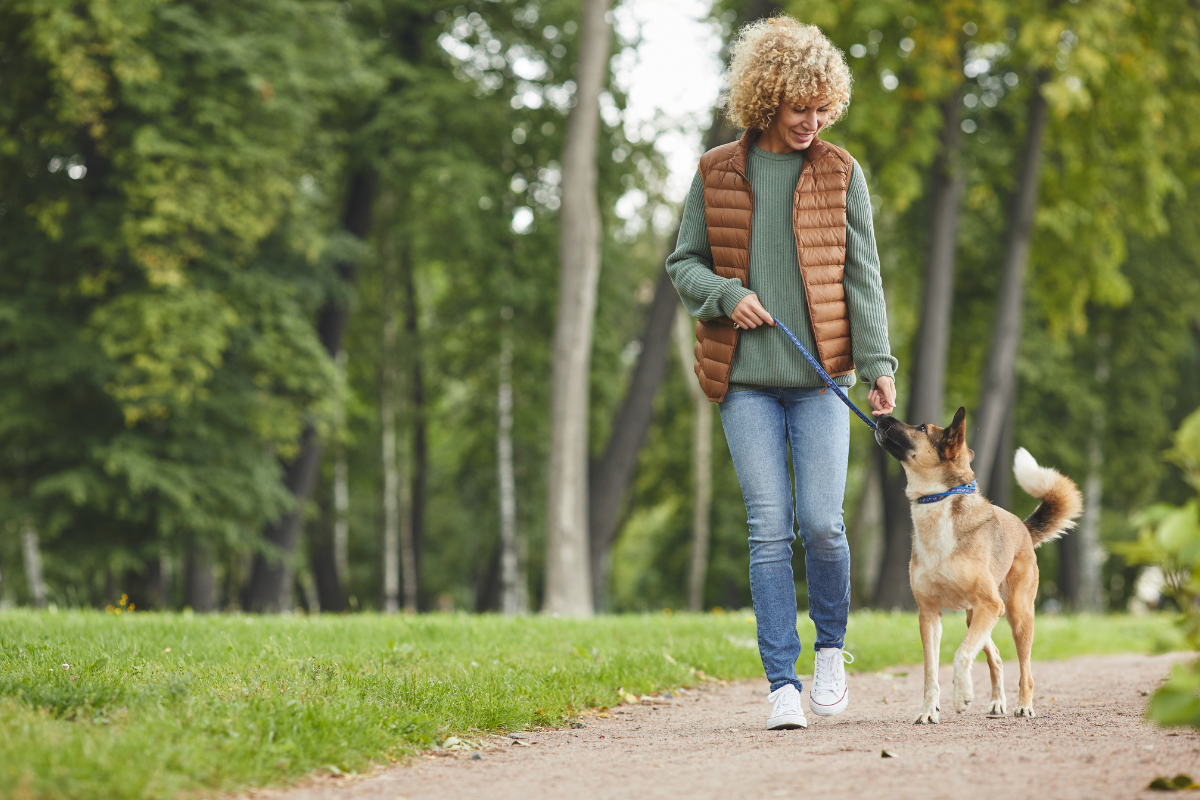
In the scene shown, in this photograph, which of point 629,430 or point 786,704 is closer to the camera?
point 786,704

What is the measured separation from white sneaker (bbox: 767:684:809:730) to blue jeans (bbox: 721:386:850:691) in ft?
0.12

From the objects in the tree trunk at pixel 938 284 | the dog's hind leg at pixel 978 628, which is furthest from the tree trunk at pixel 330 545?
the dog's hind leg at pixel 978 628

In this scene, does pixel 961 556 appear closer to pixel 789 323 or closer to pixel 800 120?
pixel 789 323

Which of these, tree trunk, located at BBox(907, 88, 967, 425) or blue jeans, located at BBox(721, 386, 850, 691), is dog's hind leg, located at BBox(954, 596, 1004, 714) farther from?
tree trunk, located at BBox(907, 88, 967, 425)

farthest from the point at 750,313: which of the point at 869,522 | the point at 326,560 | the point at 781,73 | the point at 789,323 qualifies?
the point at 326,560

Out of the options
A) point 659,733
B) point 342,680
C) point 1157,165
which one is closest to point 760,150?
point 659,733

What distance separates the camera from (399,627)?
24.3 feet

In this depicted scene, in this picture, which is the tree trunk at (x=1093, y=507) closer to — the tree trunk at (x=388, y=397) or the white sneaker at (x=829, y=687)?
the tree trunk at (x=388, y=397)

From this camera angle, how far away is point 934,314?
1378 centimetres

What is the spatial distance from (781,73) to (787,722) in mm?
2613

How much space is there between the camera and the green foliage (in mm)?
2729

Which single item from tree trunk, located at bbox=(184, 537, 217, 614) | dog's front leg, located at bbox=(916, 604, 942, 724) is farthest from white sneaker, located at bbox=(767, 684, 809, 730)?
tree trunk, located at bbox=(184, 537, 217, 614)

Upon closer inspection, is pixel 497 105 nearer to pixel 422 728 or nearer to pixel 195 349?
pixel 195 349

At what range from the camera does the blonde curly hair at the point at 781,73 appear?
441cm
